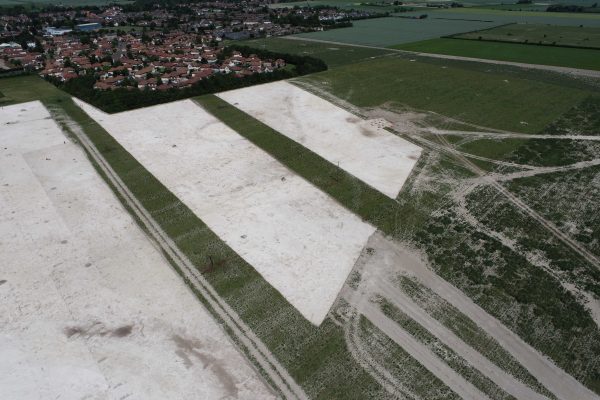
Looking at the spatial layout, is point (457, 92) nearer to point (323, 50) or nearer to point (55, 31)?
point (323, 50)

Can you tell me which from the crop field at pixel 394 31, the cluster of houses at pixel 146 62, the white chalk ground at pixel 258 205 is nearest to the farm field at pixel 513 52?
the crop field at pixel 394 31

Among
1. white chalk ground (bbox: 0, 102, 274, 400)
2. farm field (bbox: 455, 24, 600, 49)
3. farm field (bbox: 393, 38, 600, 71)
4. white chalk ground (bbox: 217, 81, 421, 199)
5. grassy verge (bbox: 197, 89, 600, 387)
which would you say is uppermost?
farm field (bbox: 455, 24, 600, 49)

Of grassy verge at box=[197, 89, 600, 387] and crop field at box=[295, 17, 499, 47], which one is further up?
crop field at box=[295, 17, 499, 47]

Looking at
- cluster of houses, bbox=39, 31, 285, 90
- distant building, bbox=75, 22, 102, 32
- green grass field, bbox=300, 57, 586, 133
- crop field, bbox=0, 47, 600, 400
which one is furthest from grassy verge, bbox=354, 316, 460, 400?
distant building, bbox=75, 22, 102, 32

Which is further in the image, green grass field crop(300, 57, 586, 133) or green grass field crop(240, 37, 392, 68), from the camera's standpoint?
green grass field crop(240, 37, 392, 68)

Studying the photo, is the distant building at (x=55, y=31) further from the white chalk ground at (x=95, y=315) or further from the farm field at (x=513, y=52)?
the white chalk ground at (x=95, y=315)

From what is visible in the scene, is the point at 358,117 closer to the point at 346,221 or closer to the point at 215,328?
the point at 346,221

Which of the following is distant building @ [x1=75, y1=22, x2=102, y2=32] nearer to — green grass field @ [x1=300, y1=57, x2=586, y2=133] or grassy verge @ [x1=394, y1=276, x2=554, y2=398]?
green grass field @ [x1=300, y1=57, x2=586, y2=133]
